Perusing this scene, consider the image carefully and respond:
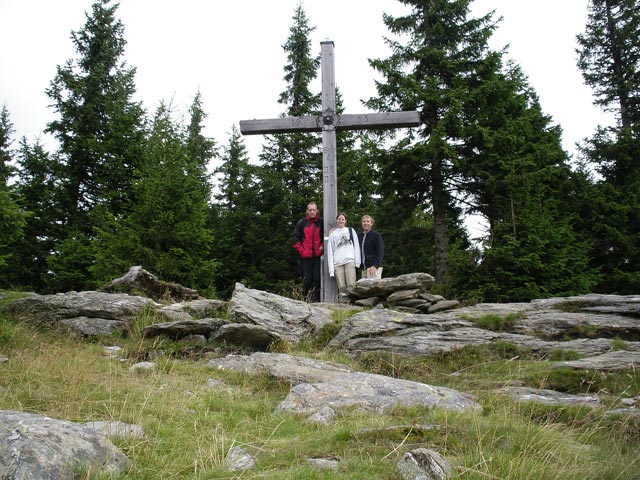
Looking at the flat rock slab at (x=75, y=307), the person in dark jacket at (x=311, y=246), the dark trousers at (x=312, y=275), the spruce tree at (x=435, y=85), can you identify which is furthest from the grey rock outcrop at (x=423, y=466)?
the spruce tree at (x=435, y=85)

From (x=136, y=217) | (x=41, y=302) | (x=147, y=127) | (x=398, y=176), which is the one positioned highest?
(x=147, y=127)

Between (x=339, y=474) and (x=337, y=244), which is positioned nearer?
(x=339, y=474)

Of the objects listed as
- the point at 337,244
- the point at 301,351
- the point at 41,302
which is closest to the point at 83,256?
the point at 41,302

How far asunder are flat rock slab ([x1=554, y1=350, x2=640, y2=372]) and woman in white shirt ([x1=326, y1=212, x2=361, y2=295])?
4.58 metres

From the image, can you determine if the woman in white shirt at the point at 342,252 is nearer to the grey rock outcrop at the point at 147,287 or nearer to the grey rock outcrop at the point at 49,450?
the grey rock outcrop at the point at 147,287

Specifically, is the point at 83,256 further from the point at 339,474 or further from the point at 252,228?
the point at 339,474

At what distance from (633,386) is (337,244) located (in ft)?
18.7

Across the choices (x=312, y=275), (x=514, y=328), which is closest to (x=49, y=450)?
(x=514, y=328)

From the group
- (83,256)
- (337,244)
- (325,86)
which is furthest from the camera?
(83,256)

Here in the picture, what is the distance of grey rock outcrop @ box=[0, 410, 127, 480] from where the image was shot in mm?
2590

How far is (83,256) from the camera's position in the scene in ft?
49.8

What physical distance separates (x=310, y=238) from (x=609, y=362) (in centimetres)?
599

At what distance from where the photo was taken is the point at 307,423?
3914 mm

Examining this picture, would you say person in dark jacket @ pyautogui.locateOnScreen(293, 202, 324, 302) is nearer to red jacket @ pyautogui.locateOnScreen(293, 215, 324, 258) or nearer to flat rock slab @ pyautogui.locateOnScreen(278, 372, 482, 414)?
red jacket @ pyautogui.locateOnScreen(293, 215, 324, 258)
